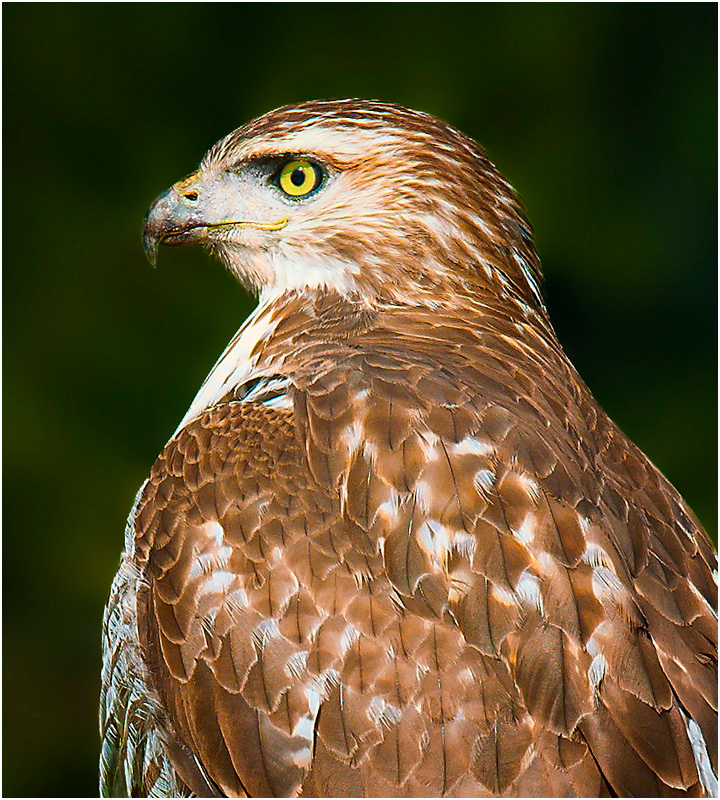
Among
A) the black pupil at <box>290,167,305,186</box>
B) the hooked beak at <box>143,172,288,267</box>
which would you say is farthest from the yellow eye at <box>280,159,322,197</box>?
the hooked beak at <box>143,172,288,267</box>

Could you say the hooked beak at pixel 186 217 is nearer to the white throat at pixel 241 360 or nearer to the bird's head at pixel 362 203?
the bird's head at pixel 362 203

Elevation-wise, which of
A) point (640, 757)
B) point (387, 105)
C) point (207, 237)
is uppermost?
point (387, 105)

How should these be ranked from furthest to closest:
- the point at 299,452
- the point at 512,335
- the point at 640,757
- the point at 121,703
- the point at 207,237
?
1. the point at 207,237
2. the point at 512,335
3. the point at 121,703
4. the point at 299,452
5. the point at 640,757

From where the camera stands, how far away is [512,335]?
1812mm

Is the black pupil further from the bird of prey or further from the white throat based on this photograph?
the white throat

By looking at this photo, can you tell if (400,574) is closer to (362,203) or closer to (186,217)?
(362,203)

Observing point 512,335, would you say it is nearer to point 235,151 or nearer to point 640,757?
point 235,151

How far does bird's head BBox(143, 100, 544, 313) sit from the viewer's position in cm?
182

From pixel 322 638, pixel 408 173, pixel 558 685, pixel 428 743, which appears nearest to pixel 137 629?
pixel 322 638

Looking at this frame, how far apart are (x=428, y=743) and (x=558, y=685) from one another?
0.19 meters

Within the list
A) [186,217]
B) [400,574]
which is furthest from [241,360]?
[400,574]

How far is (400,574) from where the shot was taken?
1.38 m

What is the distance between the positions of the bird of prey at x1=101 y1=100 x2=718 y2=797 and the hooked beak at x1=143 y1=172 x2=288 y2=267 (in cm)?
14

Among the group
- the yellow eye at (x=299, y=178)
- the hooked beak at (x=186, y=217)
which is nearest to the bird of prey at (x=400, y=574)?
the yellow eye at (x=299, y=178)
